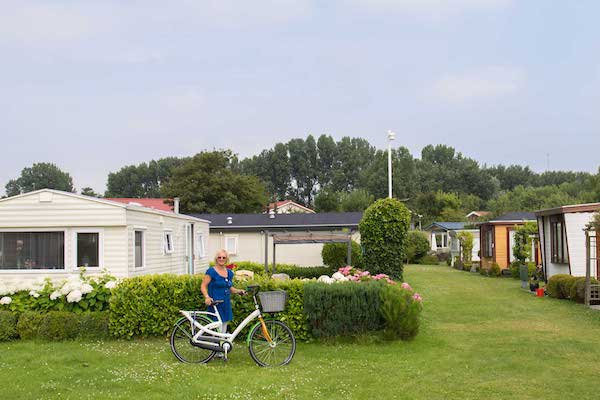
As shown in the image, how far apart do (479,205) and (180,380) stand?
221 ft

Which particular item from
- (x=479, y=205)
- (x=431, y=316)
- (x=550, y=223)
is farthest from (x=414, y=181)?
(x=431, y=316)

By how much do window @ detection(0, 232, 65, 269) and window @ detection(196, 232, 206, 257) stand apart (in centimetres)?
845

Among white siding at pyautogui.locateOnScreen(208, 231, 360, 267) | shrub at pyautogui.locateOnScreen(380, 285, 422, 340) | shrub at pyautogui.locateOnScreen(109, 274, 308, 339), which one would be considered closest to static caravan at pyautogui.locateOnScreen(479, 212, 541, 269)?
white siding at pyautogui.locateOnScreen(208, 231, 360, 267)

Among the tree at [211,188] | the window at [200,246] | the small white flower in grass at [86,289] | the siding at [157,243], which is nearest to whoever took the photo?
the small white flower in grass at [86,289]

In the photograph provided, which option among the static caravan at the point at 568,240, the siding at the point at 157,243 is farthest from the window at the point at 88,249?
the static caravan at the point at 568,240

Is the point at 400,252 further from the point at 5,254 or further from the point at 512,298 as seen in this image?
the point at 5,254

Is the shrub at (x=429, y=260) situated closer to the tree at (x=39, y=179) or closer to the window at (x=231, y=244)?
the window at (x=231, y=244)

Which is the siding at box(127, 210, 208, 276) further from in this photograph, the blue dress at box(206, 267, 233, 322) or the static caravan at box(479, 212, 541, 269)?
the static caravan at box(479, 212, 541, 269)

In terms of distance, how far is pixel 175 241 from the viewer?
19.2 metres

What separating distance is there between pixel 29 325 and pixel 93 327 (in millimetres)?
986

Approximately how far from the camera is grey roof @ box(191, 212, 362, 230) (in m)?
30.9

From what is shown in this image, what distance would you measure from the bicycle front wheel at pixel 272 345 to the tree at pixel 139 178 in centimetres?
7923

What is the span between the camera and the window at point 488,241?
96.7 ft

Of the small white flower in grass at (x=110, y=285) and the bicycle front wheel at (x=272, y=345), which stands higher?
the small white flower in grass at (x=110, y=285)
